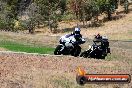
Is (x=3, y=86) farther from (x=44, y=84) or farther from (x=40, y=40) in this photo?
(x=40, y=40)

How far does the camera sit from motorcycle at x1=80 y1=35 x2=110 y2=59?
2964 cm

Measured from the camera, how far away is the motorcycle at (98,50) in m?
29.6

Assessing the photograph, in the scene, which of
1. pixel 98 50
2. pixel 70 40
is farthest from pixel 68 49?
pixel 98 50

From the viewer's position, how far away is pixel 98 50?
29.8 metres

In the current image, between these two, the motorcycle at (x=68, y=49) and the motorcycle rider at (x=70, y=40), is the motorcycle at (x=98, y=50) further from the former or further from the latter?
the motorcycle rider at (x=70, y=40)

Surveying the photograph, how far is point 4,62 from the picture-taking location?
2434 cm

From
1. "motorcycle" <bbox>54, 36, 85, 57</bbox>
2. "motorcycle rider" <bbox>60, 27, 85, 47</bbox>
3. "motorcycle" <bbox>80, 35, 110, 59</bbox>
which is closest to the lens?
"motorcycle rider" <bbox>60, 27, 85, 47</bbox>

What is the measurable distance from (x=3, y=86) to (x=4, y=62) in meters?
3.37

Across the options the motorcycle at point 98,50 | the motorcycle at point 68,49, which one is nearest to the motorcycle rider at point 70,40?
the motorcycle at point 68,49

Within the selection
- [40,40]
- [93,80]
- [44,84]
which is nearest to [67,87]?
[44,84]

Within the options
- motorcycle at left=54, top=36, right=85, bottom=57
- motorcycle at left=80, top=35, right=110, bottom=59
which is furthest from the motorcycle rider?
motorcycle at left=80, top=35, right=110, bottom=59

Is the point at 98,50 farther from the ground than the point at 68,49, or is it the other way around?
the point at 68,49

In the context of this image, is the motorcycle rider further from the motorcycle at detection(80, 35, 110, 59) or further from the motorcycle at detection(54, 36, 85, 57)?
the motorcycle at detection(80, 35, 110, 59)

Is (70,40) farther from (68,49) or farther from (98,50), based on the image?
(98,50)
